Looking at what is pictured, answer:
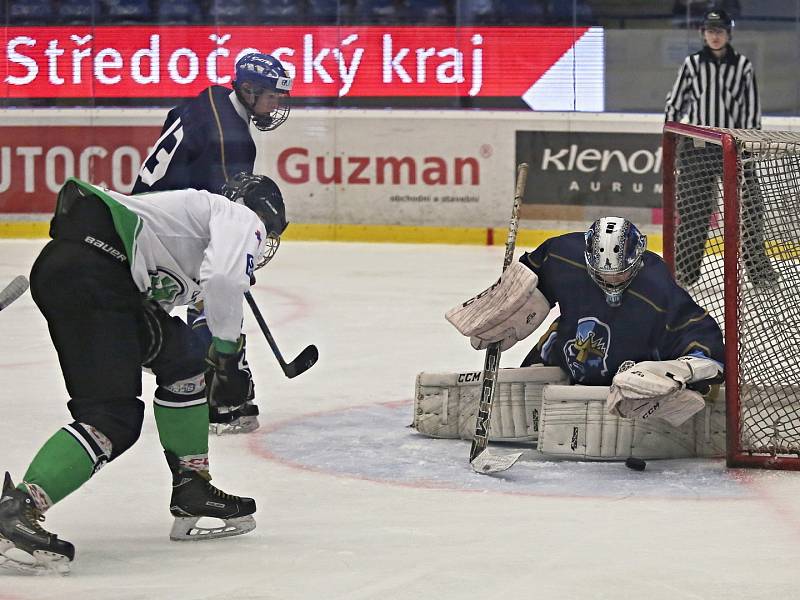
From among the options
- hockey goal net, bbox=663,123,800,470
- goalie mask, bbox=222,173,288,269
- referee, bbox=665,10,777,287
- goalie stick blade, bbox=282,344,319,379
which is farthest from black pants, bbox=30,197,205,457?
referee, bbox=665,10,777,287

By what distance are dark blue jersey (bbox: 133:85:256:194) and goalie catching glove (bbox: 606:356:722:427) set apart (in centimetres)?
121

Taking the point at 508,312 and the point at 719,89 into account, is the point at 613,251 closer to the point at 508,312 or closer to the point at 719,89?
the point at 508,312

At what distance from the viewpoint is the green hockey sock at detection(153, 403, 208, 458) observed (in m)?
3.31

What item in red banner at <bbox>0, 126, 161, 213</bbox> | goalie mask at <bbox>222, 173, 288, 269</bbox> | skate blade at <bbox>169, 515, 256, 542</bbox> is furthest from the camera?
red banner at <bbox>0, 126, 161, 213</bbox>

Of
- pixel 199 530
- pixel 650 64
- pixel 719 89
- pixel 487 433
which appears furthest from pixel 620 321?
pixel 650 64

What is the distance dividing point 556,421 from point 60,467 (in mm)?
1478

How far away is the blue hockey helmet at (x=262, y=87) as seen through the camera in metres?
4.58

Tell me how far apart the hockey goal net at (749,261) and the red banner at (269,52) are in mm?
4564

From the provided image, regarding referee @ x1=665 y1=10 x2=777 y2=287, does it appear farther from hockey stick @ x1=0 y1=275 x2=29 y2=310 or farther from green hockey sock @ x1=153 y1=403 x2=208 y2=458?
hockey stick @ x1=0 y1=275 x2=29 y2=310

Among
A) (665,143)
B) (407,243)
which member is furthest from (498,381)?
(407,243)

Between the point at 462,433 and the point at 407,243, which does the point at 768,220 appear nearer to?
the point at 462,433

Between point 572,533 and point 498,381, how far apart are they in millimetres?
925

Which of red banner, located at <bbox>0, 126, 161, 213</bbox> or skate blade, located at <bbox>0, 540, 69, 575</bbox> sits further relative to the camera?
red banner, located at <bbox>0, 126, 161, 213</bbox>

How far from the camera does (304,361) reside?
433 centimetres
